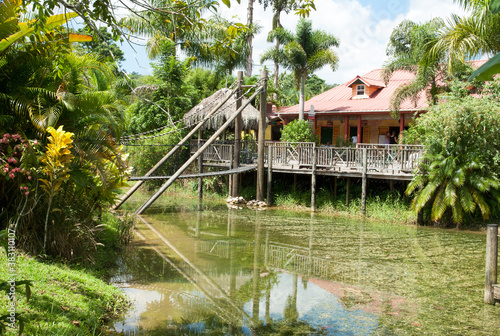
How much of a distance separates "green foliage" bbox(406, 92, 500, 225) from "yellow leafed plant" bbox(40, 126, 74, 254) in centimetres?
936

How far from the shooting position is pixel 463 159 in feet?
39.3

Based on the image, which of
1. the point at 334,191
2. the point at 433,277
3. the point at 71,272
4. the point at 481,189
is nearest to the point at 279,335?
the point at 71,272

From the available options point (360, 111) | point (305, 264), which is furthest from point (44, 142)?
point (360, 111)

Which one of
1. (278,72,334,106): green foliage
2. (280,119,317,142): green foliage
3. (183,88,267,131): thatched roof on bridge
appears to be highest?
(278,72,334,106): green foliage

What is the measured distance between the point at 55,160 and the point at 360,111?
1453 centimetres

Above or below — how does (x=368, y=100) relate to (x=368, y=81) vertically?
below

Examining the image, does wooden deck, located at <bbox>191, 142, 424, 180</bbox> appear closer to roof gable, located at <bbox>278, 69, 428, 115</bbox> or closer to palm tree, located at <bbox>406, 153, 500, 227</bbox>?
palm tree, located at <bbox>406, 153, 500, 227</bbox>

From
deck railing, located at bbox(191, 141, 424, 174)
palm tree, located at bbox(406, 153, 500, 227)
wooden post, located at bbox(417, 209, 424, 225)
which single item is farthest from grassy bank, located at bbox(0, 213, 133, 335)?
deck railing, located at bbox(191, 141, 424, 174)

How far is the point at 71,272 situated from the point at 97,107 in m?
2.48

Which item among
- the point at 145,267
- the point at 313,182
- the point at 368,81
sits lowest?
the point at 145,267

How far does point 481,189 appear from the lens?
1154cm

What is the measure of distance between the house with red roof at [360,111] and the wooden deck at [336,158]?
3645 millimetres

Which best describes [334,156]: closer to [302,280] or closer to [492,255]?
[302,280]

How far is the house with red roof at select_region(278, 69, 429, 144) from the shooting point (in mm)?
18953
